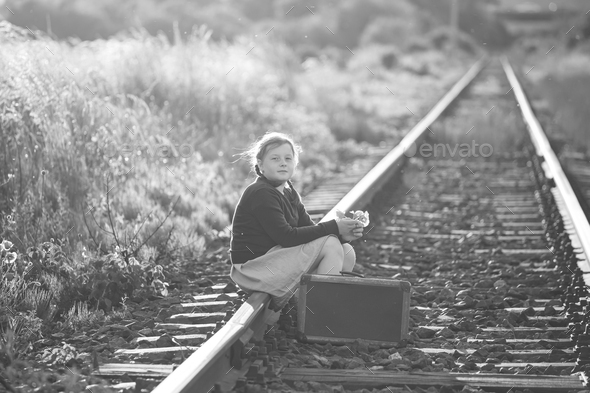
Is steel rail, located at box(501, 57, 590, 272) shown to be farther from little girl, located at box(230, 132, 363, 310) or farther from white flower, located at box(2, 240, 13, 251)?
white flower, located at box(2, 240, 13, 251)

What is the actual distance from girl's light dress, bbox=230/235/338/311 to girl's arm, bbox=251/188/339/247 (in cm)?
6

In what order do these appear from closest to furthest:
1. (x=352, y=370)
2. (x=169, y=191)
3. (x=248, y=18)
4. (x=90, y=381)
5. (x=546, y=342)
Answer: (x=90, y=381) < (x=352, y=370) < (x=546, y=342) < (x=169, y=191) < (x=248, y=18)

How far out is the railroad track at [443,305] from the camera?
3.21 metres

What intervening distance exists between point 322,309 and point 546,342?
1027 millimetres

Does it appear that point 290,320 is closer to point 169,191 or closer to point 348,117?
point 169,191

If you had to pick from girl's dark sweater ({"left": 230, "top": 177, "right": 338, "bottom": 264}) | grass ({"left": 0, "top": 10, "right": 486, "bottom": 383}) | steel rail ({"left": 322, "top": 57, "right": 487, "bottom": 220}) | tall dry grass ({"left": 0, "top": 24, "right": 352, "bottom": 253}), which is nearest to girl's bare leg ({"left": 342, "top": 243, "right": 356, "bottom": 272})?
girl's dark sweater ({"left": 230, "top": 177, "right": 338, "bottom": 264})

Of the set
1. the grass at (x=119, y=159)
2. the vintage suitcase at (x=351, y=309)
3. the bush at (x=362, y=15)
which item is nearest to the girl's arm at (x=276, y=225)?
the vintage suitcase at (x=351, y=309)

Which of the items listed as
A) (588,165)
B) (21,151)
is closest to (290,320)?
(21,151)

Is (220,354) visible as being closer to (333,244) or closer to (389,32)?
(333,244)

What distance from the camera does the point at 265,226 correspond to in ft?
13.1

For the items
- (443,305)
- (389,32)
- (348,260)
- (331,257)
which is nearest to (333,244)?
(331,257)

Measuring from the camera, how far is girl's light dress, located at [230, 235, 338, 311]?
3.94m

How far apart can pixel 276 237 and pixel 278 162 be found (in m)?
0.38

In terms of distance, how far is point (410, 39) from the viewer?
39594mm
